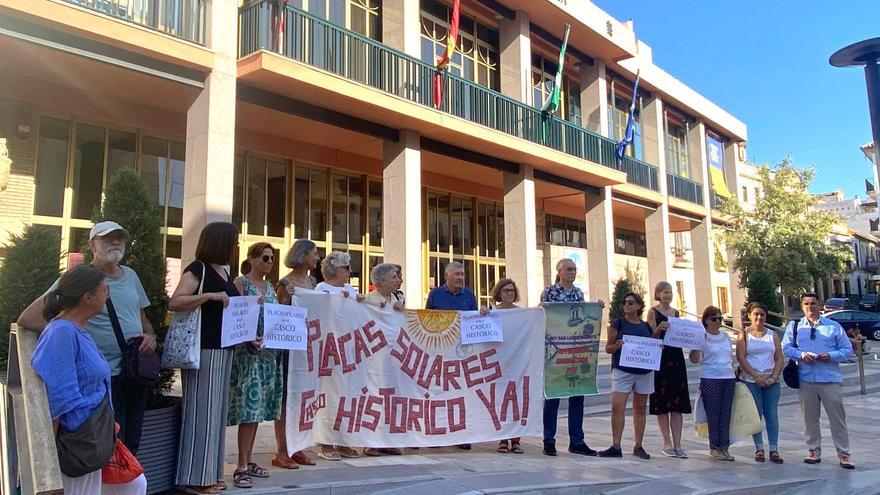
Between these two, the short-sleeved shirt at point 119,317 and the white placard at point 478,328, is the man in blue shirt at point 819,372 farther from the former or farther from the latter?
the short-sleeved shirt at point 119,317

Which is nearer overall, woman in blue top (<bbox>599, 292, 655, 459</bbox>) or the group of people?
the group of people

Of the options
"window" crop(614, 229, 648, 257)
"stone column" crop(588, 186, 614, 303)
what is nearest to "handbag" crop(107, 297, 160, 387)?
"stone column" crop(588, 186, 614, 303)

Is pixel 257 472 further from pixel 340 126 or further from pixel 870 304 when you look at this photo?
pixel 870 304

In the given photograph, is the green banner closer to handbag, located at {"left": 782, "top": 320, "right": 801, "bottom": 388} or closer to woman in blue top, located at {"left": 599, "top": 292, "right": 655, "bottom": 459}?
woman in blue top, located at {"left": 599, "top": 292, "right": 655, "bottom": 459}

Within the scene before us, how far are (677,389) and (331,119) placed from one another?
8.56 meters

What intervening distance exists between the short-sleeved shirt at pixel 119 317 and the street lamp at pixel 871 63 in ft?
25.9

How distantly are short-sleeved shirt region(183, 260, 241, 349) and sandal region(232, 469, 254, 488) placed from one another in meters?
0.94

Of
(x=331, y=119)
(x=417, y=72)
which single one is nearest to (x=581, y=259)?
(x=417, y=72)

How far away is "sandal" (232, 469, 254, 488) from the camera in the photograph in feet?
14.8

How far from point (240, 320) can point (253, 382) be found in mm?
576

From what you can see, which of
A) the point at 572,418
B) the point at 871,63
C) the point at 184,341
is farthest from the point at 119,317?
the point at 871,63

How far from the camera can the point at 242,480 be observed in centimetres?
454

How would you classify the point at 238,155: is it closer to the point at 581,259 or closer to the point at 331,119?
the point at 331,119

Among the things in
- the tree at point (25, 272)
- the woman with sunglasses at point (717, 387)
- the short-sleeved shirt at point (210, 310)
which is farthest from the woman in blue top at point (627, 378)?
the tree at point (25, 272)
